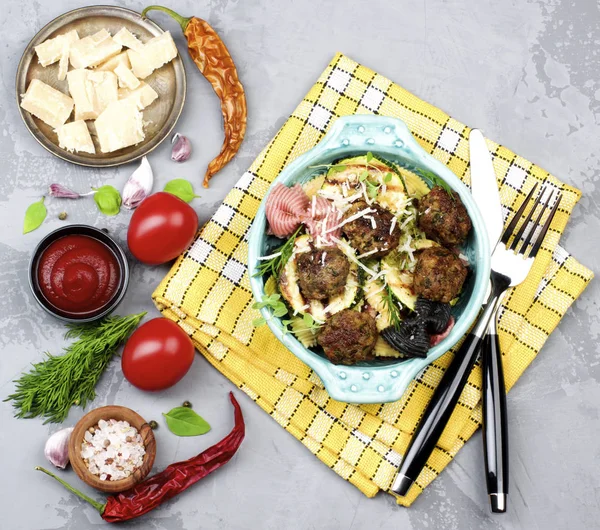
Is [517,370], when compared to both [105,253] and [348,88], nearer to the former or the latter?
[348,88]

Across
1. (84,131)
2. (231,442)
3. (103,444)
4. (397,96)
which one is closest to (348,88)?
(397,96)

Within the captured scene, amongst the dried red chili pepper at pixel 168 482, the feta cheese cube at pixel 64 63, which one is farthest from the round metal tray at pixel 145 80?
the dried red chili pepper at pixel 168 482

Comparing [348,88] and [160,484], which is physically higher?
[348,88]

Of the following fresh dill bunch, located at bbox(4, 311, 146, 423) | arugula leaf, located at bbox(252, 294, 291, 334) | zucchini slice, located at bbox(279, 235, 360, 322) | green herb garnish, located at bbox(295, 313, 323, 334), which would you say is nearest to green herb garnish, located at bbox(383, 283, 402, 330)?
zucchini slice, located at bbox(279, 235, 360, 322)

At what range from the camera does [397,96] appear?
328 centimetres

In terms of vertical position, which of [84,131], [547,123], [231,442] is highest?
[547,123]

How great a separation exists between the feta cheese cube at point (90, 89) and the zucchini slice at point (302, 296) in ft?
4.29

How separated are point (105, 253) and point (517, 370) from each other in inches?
79.8

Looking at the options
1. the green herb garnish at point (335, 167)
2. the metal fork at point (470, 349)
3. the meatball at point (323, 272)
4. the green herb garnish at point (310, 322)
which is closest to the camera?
the meatball at point (323, 272)

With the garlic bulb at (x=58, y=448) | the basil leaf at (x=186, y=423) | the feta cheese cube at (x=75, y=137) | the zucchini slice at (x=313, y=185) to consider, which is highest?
the zucchini slice at (x=313, y=185)

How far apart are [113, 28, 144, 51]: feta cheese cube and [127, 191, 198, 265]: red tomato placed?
73 cm

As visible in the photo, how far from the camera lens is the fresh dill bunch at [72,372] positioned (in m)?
3.19

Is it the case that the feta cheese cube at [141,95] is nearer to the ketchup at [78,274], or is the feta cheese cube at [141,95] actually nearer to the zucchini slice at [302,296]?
the ketchup at [78,274]

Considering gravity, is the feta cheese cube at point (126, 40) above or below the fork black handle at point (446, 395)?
above
